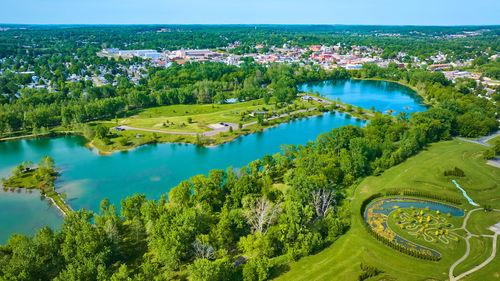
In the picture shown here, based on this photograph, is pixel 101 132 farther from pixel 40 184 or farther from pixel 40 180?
pixel 40 184

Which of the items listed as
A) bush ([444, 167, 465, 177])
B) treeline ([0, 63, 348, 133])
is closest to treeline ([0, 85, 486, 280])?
bush ([444, 167, 465, 177])

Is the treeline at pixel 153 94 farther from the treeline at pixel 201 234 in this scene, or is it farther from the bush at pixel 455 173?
the bush at pixel 455 173

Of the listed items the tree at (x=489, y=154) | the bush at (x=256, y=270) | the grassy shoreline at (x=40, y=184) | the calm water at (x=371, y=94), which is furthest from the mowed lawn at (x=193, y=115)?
the tree at (x=489, y=154)

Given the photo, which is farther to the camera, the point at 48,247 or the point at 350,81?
the point at 350,81

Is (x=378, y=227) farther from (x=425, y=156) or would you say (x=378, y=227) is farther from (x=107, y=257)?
→ (x=107, y=257)

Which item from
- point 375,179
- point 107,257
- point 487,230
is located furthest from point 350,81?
point 107,257

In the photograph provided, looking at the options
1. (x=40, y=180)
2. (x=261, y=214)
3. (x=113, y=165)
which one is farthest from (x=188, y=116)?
(x=261, y=214)
